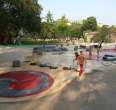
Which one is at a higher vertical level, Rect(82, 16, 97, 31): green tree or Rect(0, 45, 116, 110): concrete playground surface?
Rect(82, 16, 97, 31): green tree

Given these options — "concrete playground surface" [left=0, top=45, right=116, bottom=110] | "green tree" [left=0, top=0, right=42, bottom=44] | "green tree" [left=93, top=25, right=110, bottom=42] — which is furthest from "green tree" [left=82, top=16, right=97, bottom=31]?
"concrete playground surface" [left=0, top=45, right=116, bottom=110]

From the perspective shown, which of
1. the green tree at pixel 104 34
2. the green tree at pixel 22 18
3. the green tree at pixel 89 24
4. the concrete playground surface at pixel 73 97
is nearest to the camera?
the concrete playground surface at pixel 73 97

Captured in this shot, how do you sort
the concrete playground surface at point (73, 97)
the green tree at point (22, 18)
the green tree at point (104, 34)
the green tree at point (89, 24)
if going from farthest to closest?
the green tree at point (89, 24)
the green tree at point (104, 34)
the green tree at point (22, 18)
the concrete playground surface at point (73, 97)

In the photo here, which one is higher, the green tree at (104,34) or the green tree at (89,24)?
the green tree at (89,24)

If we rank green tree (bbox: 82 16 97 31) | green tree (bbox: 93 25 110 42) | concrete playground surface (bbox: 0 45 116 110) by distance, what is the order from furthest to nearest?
green tree (bbox: 82 16 97 31) < green tree (bbox: 93 25 110 42) < concrete playground surface (bbox: 0 45 116 110)

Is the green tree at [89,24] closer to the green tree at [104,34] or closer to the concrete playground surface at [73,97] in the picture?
the green tree at [104,34]

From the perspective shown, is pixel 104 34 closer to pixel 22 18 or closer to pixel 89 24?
pixel 89 24

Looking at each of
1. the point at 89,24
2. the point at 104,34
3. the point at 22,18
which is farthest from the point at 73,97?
the point at 89,24

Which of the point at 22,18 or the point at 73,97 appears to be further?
the point at 22,18

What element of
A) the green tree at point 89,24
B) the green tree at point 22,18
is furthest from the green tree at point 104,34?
the green tree at point 22,18

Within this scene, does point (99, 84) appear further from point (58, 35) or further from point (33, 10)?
point (58, 35)

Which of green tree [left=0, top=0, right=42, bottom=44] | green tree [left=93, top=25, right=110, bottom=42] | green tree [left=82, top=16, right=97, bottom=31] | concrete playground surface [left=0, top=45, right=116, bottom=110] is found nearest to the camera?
concrete playground surface [left=0, top=45, right=116, bottom=110]

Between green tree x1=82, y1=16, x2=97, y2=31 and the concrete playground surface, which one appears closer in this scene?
the concrete playground surface

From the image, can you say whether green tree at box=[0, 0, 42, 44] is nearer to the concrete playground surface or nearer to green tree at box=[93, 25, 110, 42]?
the concrete playground surface
